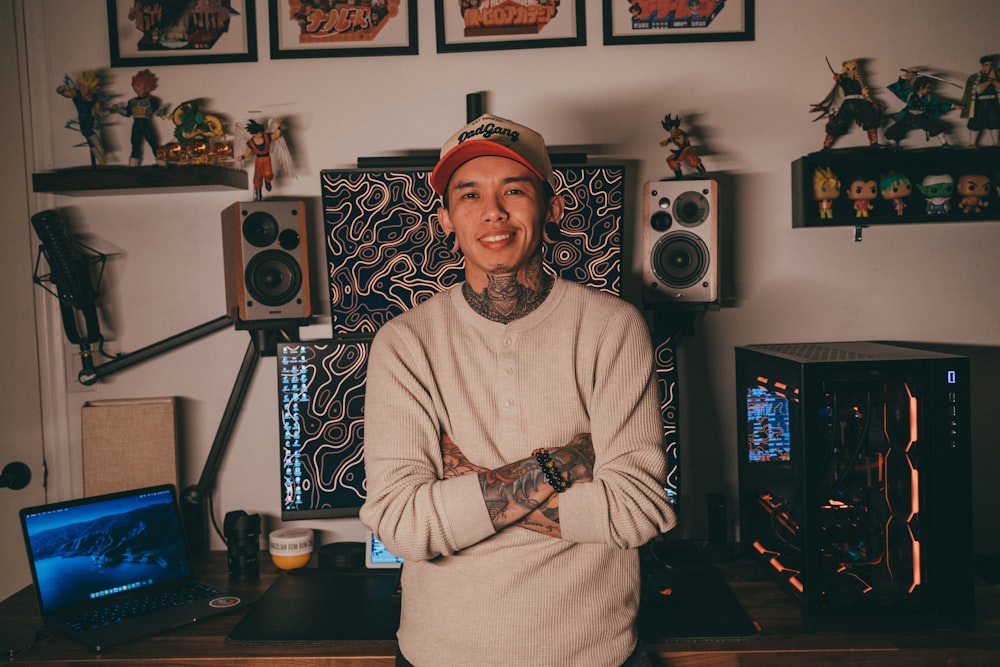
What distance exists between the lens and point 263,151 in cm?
231

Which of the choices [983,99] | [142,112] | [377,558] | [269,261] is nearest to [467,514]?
[377,558]

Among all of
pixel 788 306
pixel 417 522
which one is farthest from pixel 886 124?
pixel 417 522

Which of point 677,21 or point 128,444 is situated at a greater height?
point 677,21

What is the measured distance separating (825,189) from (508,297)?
1.31 metres

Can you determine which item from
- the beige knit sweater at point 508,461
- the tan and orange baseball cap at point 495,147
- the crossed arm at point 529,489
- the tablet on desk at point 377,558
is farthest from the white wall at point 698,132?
the crossed arm at point 529,489

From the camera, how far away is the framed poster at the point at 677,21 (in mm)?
2361

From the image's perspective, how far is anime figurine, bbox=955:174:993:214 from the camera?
90.5 inches

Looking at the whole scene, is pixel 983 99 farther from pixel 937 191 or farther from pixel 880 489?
pixel 880 489

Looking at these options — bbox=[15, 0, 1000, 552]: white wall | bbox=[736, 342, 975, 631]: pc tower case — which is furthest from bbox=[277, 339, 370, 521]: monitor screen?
bbox=[736, 342, 975, 631]: pc tower case

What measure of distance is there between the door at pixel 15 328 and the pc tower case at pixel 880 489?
2.31m

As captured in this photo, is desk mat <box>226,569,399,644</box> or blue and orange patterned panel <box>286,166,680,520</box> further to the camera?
blue and orange patterned panel <box>286,166,680,520</box>

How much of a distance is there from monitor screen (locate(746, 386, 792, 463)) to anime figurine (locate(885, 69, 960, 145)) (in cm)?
95

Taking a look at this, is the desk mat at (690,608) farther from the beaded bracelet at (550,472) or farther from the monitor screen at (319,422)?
the monitor screen at (319,422)

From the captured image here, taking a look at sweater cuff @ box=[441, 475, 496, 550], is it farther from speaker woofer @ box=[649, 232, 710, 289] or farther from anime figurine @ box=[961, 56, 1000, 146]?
anime figurine @ box=[961, 56, 1000, 146]
